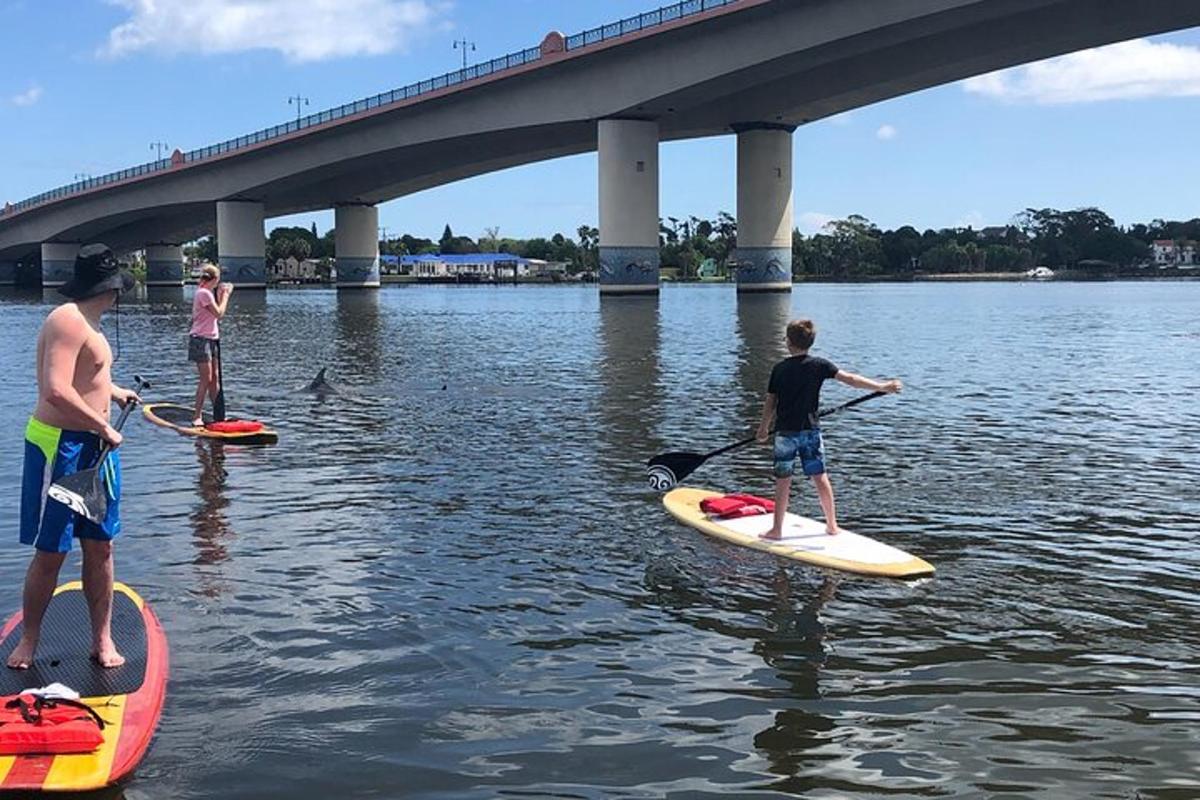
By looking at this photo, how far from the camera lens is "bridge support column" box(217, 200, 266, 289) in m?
101

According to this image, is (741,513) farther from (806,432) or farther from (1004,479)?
(1004,479)

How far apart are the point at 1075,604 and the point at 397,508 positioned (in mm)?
6443

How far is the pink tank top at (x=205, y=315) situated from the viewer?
1561 cm

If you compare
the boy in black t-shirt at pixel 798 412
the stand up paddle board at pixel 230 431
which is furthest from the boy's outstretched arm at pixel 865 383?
the stand up paddle board at pixel 230 431

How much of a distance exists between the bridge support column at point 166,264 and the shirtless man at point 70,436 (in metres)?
145

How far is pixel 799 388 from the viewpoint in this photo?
30.5 feet

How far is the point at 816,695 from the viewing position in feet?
20.4

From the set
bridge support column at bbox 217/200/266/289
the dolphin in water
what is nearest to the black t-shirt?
the dolphin in water

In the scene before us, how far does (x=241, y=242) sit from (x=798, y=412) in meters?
101

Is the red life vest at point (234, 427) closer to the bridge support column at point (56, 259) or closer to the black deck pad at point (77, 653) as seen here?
the black deck pad at point (77, 653)

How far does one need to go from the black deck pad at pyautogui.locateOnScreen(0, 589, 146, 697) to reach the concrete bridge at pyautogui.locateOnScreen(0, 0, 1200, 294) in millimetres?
53701

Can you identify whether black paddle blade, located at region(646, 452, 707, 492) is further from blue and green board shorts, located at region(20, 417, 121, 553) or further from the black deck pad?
blue and green board shorts, located at region(20, 417, 121, 553)

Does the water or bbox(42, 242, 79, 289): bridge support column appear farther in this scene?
bbox(42, 242, 79, 289): bridge support column

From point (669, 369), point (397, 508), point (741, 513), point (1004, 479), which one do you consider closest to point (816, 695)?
point (741, 513)
